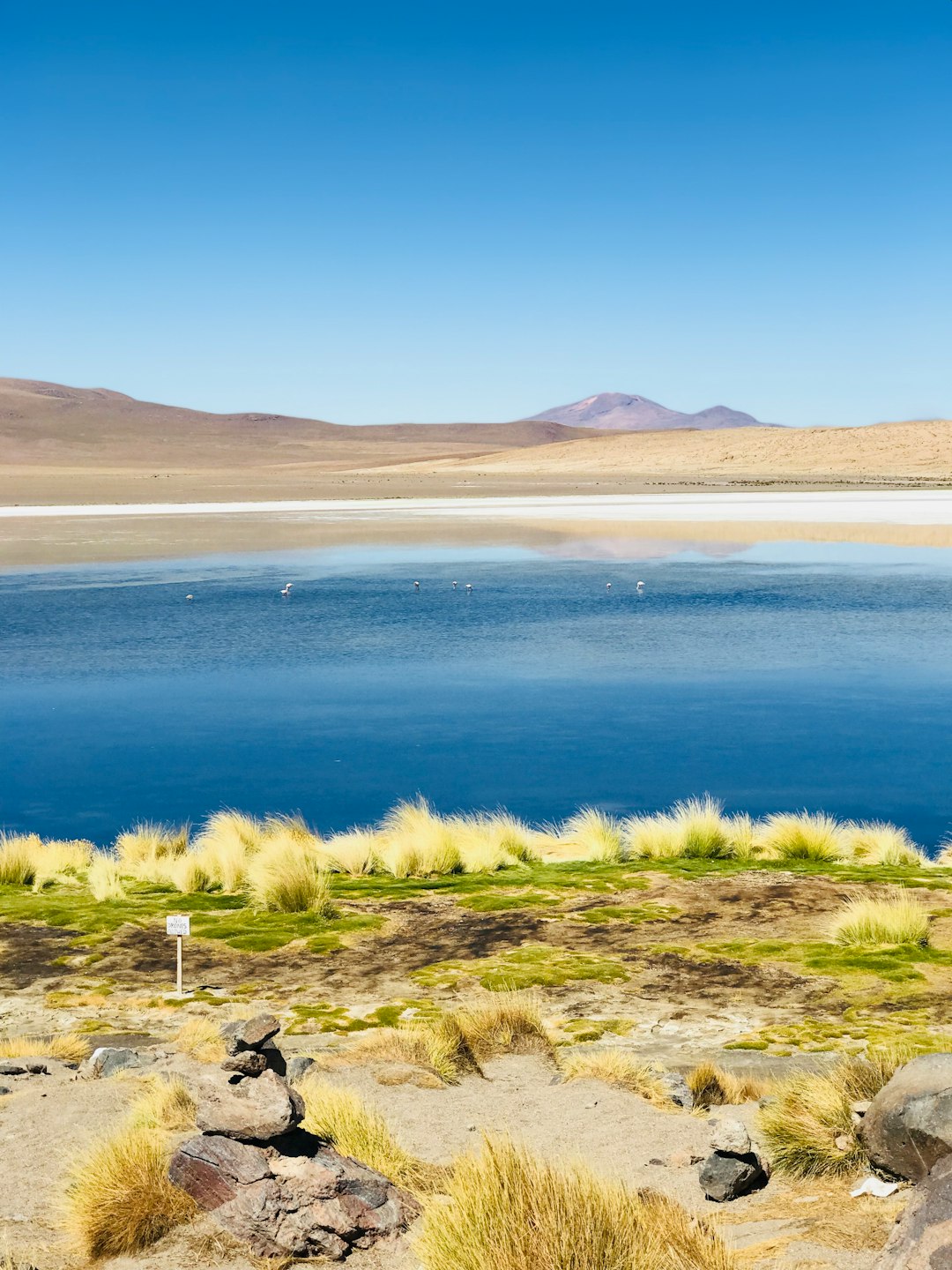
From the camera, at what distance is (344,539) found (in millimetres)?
51969

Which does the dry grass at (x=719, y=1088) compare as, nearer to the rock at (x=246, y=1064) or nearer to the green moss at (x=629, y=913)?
the rock at (x=246, y=1064)

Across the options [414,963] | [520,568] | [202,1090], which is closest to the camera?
[202,1090]

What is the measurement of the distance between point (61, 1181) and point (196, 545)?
45.0 m

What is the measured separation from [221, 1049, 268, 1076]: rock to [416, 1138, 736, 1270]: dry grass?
1438 mm

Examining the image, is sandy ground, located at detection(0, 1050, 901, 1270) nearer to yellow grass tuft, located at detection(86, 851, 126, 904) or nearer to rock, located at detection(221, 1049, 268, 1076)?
rock, located at detection(221, 1049, 268, 1076)

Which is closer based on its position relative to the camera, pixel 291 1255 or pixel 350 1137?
pixel 291 1255

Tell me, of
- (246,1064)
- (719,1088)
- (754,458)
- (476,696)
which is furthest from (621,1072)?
(754,458)

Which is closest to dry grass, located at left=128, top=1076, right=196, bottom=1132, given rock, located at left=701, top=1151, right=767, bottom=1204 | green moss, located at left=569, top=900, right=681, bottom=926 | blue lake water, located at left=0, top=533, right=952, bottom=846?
rock, located at left=701, top=1151, right=767, bottom=1204

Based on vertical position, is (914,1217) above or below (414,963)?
above

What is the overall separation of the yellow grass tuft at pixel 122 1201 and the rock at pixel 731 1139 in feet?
7.33

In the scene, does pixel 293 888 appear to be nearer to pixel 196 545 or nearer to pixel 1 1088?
pixel 1 1088

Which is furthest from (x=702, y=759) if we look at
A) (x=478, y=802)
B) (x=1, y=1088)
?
(x=1, y=1088)

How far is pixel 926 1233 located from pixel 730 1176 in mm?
1568

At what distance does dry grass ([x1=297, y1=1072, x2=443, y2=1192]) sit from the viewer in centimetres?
565
